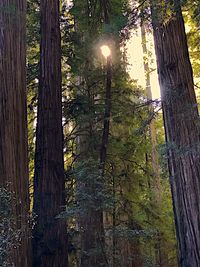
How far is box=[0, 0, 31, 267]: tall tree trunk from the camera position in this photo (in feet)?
15.4

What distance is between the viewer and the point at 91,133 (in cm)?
745

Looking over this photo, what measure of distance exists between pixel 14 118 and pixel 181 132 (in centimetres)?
212

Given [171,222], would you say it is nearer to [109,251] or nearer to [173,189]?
[109,251]

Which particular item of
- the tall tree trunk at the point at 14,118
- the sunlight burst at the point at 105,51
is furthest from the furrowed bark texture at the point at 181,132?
the sunlight burst at the point at 105,51

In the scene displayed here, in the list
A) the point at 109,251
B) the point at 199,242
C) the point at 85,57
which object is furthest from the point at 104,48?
the point at 199,242

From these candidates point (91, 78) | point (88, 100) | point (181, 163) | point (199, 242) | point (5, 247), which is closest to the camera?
point (5, 247)

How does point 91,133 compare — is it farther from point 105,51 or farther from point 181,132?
point 181,132

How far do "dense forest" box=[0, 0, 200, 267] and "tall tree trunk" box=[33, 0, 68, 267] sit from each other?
15mm

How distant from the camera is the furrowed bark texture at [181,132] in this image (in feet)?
14.2

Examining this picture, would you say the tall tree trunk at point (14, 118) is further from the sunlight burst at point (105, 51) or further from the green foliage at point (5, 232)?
the sunlight burst at point (105, 51)

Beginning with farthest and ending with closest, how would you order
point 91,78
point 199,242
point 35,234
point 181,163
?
point 91,78 → point 35,234 → point 181,163 → point 199,242

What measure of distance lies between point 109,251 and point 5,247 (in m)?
3.08

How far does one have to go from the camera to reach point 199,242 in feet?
14.0

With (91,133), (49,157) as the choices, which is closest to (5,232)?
(49,157)
